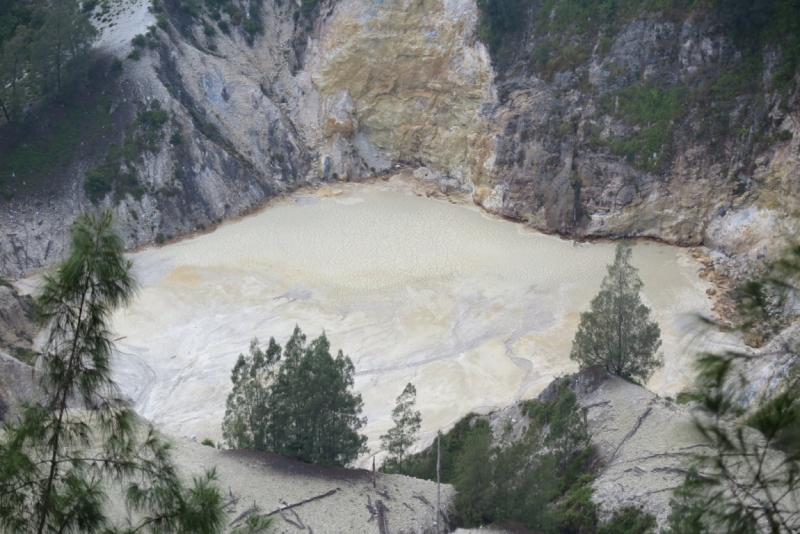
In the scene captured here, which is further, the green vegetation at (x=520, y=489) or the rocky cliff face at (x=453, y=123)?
the rocky cliff face at (x=453, y=123)

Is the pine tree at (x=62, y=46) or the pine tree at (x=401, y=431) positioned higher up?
the pine tree at (x=62, y=46)

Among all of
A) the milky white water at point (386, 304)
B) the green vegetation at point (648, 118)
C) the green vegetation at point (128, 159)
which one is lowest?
the milky white water at point (386, 304)

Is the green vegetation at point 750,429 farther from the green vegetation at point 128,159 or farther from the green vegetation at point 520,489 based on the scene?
the green vegetation at point 128,159

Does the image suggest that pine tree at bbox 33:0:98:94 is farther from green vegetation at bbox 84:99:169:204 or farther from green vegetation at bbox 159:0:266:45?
green vegetation at bbox 159:0:266:45

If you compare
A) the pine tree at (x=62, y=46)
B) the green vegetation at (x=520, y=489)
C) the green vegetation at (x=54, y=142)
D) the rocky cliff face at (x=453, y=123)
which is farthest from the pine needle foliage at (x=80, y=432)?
the pine tree at (x=62, y=46)

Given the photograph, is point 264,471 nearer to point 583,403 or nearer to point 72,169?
point 583,403

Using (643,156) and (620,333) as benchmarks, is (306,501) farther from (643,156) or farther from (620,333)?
(643,156)

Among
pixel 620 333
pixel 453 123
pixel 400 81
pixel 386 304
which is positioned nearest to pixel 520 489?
pixel 620 333

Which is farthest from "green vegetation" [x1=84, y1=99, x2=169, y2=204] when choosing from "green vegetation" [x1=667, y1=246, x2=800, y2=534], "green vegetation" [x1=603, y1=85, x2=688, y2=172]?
"green vegetation" [x1=667, y1=246, x2=800, y2=534]
